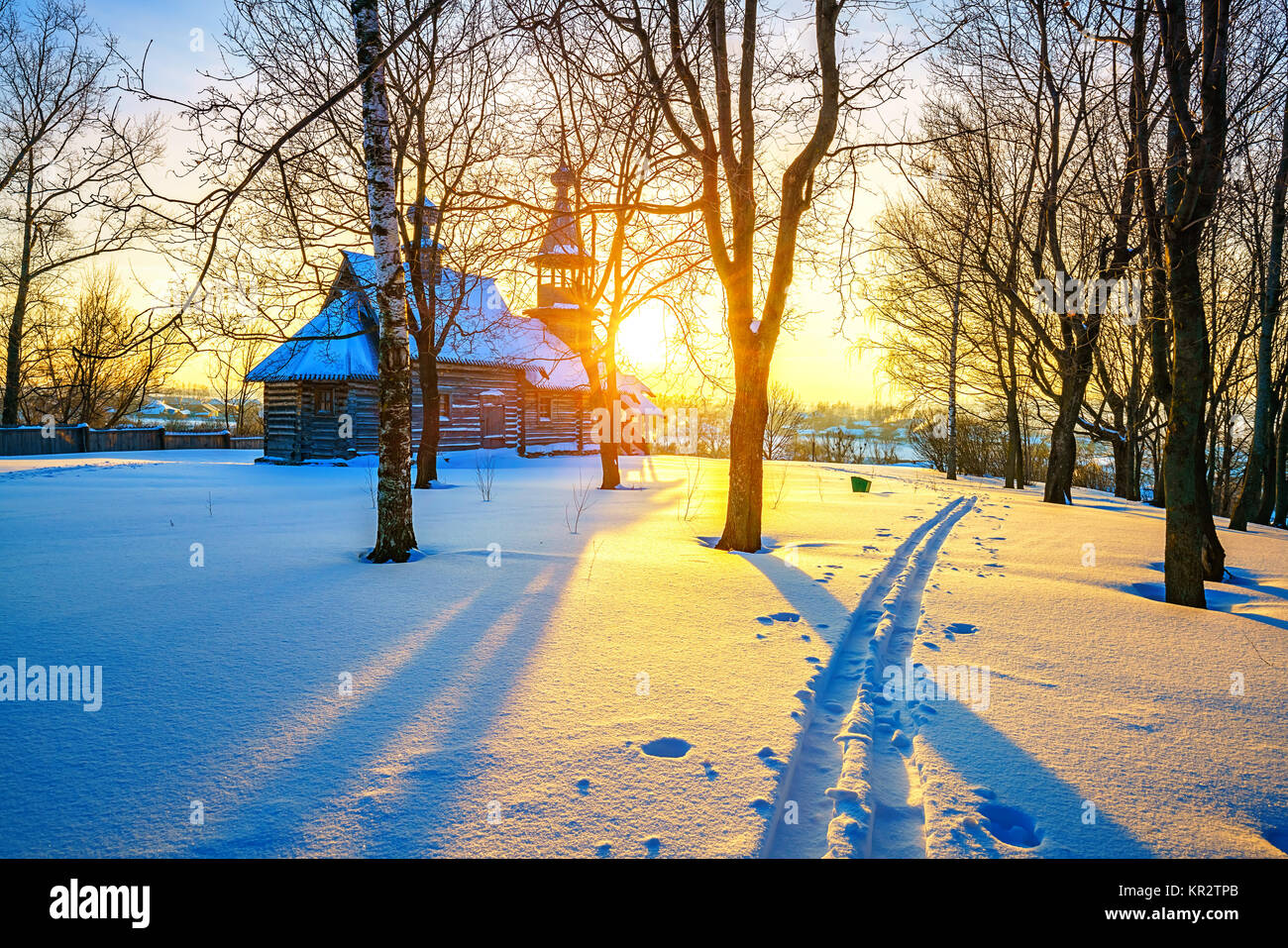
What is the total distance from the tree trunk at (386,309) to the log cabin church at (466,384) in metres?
8.59

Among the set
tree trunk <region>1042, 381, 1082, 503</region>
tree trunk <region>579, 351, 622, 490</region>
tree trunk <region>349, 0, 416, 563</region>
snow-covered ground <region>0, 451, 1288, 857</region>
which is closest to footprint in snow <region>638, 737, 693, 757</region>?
snow-covered ground <region>0, 451, 1288, 857</region>

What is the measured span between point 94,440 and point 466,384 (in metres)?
15.8

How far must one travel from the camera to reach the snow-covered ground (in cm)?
230

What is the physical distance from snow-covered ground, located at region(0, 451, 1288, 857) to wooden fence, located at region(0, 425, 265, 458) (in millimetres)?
22169

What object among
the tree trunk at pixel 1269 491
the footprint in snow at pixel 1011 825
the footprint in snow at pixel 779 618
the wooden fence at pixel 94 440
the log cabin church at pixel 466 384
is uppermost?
the log cabin church at pixel 466 384

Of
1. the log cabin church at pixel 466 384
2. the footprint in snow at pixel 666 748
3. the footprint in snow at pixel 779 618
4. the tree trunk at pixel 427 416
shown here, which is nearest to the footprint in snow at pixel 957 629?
the footprint in snow at pixel 779 618

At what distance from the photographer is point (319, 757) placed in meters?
2.68

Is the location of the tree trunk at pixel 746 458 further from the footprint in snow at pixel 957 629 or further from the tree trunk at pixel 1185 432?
the tree trunk at pixel 1185 432

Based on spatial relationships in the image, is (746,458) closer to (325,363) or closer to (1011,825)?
(1011,825)

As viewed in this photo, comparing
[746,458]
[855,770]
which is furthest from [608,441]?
[855,770]

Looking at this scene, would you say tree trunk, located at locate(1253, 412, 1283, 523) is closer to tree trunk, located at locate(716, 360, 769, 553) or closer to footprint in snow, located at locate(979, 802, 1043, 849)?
tree trunk, located at locate(716, 360, 769, 553)

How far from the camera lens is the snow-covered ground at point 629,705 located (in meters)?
2.30

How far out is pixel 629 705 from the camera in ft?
10.7
